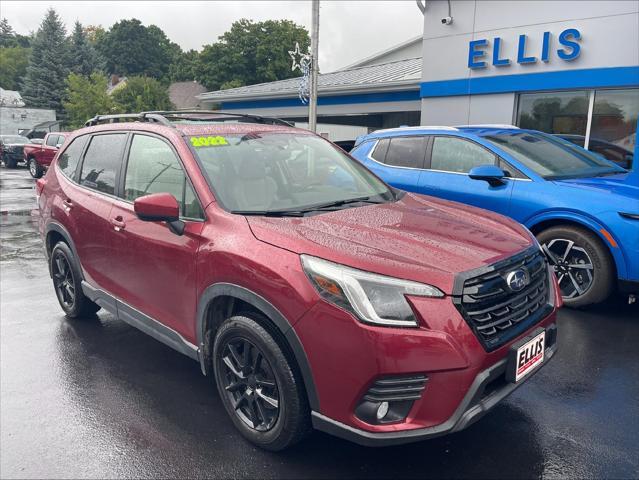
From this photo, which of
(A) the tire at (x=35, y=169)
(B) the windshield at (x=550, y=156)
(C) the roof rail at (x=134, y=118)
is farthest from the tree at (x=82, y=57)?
(B) the windshield at (x=550, y=156)

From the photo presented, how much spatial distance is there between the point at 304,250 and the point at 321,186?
1.11 meters

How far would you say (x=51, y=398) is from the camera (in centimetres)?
346

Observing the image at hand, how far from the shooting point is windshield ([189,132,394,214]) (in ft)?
10.4

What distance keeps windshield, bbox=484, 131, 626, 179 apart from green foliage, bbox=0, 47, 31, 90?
92.1 meters

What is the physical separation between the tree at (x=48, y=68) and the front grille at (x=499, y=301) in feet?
186

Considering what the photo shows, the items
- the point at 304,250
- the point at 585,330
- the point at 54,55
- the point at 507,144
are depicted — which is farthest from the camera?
the point at 54,55

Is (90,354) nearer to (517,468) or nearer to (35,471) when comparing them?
(35,471)

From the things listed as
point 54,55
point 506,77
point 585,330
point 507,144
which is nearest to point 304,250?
point 585,330

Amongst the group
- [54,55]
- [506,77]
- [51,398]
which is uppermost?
[54,55]

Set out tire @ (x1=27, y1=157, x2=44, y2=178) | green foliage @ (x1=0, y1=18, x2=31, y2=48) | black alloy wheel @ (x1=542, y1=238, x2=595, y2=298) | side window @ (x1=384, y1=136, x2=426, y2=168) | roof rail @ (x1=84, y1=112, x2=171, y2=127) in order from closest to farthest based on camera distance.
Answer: roof rail @ (x1=84, y1=112, x2=171, y2=127)
black alloy wheel @ (x1=542, y1=238, x2=595, y2=298)
side window @ (x1=384, y1=136, x2=426, y2=168)
tire @ (x1=27, y1=157, x2=44, y2=178)
green foliage @ (x1=0, y1=18, x2=31, y2=48)

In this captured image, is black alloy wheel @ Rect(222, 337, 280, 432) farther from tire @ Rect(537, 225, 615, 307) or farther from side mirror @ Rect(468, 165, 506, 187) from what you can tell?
side mirror @ Rect(468, 165, 506, 187)

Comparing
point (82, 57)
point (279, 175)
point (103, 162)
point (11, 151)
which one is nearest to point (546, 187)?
point (279, 175)

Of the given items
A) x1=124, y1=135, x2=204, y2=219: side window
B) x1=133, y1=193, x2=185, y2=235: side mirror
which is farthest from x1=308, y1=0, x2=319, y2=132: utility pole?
x1=133, y1=193, x2=185, y2=235: side mirror

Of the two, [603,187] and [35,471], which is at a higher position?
[603,187]
